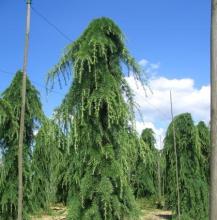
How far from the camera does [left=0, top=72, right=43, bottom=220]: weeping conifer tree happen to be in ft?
46.0

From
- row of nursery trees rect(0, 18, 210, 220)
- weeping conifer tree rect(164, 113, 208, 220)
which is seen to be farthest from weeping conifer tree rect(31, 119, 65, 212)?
weeping conifer tree rect(164, 113, 208, 220)

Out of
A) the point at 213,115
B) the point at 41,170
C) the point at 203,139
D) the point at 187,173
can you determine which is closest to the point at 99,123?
the point at 213,115

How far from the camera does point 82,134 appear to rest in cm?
945

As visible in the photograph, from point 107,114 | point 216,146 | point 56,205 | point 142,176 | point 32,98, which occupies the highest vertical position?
point 32,98

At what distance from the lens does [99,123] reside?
368 inches

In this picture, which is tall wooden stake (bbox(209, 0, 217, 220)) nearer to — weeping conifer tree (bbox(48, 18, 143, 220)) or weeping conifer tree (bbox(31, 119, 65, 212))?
weeping conifer tree (bbox(48, 18, 143, 220))

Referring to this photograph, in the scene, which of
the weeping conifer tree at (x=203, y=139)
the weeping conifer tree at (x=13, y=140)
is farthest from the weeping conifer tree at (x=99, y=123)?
the weeping conifer tree at (x=203, y=139)

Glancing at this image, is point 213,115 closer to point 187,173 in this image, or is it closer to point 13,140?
point 13,140

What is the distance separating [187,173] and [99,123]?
13735mm

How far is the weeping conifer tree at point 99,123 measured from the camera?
29.8 feet

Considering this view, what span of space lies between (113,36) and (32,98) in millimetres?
6096

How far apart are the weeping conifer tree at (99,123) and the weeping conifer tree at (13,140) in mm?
4970

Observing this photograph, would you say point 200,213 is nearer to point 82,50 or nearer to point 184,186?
point 184,186

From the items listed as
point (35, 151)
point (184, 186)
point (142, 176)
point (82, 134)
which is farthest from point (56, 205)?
point (82, 134)
